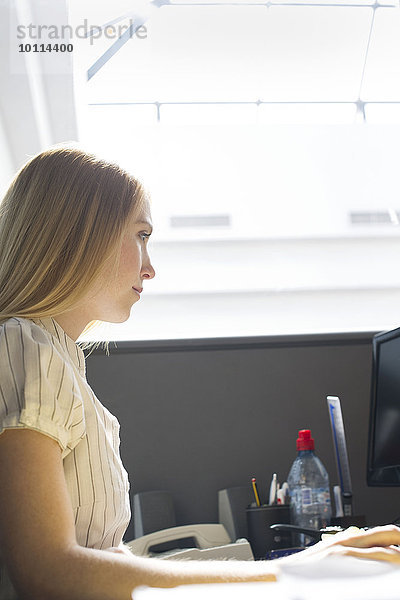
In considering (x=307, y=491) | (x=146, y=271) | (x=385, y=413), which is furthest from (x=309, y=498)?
(x=146, y=271)

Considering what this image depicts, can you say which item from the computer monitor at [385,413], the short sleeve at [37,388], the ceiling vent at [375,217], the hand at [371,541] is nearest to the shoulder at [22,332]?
the short sleeve at [37,388]

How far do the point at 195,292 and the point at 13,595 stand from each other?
1564 mm

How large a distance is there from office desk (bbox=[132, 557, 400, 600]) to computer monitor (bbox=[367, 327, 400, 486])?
81cm

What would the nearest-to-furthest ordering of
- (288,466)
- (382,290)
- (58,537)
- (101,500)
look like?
1. (58,537)
2. (101,500)
3. (288,466)
4. (382,290)

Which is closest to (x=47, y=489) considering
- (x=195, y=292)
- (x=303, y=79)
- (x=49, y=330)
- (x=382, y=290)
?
(x=49, y=330)

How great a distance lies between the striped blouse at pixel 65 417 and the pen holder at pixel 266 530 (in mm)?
423

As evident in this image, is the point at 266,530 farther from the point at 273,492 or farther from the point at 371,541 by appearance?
the point at 371,541

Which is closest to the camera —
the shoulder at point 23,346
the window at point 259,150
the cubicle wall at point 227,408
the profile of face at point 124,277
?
the shoulder at point 23,346

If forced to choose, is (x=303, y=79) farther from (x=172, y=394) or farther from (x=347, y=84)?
(x=172, y=394)

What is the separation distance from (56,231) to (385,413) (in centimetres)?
80

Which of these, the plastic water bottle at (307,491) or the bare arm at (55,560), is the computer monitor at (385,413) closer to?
the plastic water bottle at (307,491)

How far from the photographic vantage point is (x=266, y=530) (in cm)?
118

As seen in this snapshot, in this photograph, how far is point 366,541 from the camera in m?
0.68

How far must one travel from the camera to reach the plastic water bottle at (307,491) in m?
1.20
